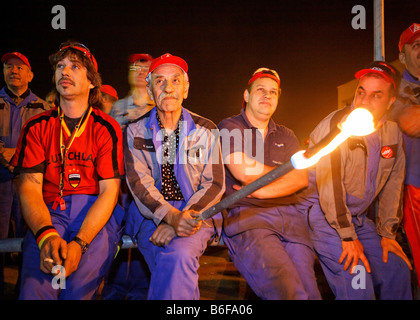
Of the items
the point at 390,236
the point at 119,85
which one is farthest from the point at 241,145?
the point at 119,85

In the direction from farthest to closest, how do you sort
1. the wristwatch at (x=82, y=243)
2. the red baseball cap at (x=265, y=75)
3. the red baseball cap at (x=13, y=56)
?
the red baseball cap at (x=13, y=56) < the red baseball cap at (x=265, y=75) < the wristwatch at (x=82, y=243)

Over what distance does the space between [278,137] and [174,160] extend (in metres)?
1.27

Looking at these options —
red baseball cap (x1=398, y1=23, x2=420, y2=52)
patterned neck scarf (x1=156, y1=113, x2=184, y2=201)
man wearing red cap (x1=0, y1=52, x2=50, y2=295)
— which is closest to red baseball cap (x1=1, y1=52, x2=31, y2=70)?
man wearing red cap (x1=0, y1=52, x2=50, y2=295)

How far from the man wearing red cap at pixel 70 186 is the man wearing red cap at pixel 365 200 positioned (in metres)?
2.00

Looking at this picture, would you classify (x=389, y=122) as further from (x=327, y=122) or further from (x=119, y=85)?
(x=119, y=85)

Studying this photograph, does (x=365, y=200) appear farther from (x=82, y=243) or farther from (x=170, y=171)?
(x=82, y=243)

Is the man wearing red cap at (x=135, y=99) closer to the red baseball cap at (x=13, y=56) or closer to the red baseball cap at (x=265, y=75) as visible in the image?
the red baseball cap at (x=13, y=56)

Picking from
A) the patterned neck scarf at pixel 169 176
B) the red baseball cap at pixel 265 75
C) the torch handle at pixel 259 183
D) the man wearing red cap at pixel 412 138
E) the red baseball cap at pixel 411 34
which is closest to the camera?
the torch handle at pixel 259 183

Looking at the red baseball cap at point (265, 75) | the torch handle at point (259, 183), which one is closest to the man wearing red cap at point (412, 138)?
the red baseball cap at point (265, 75)

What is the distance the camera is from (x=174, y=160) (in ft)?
9.70

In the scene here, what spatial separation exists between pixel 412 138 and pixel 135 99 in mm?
3808

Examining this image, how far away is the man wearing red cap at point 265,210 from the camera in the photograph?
2.52 meters

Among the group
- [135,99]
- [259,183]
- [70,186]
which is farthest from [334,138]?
[135,99]

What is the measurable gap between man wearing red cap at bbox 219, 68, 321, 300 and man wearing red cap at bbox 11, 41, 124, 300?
1.13m
